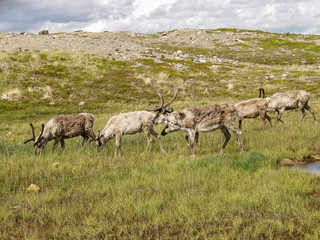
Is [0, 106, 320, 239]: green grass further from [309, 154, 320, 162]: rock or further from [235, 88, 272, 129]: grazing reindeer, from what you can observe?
[235, 88, 272, 129]: grazing reindeer

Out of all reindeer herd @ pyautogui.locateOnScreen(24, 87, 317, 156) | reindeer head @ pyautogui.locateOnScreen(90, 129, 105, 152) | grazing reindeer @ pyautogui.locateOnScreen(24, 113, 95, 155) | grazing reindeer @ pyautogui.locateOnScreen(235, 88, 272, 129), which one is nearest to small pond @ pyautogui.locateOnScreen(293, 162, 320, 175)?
reindeer herd @ pyautogui.locateOnScreen(24, 87, 317, 156)

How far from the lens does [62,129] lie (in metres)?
11.3

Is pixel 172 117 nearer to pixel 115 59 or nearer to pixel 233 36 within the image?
pixel 115 59

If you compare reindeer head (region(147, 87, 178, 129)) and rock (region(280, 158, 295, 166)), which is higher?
reindeer head (region(147, 87, 178, 129))

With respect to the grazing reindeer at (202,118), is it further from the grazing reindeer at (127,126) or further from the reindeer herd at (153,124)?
the grazing reindeer at (127,126)

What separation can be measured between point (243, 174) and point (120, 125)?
567cm

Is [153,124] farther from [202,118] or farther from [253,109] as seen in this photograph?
[253,109]

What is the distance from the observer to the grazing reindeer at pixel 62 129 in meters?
10.7

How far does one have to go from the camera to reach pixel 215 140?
39.0 feet

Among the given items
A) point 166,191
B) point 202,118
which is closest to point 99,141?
point 202,118

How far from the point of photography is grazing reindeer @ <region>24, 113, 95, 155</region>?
35.1 feet

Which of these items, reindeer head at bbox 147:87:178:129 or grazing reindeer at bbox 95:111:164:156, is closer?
reindeer head at bbox 147:87:178:129

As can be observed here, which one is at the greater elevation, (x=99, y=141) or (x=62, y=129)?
(x=62, y=129)

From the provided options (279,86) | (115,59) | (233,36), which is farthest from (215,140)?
(233,36)
